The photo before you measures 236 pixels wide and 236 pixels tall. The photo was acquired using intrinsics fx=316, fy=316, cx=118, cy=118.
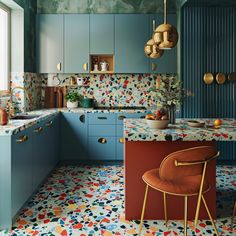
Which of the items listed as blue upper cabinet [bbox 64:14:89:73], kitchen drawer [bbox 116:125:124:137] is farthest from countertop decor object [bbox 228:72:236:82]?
blue upper cabinet [bbox 64:14:89:73]

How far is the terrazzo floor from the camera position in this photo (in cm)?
264

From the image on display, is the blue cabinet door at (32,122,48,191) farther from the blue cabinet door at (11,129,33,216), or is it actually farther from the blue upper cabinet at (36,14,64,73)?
the blue upper cabinet at (36,14,64,73)

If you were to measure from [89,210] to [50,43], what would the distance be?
2891 mm

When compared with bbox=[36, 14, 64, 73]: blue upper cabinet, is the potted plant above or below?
below

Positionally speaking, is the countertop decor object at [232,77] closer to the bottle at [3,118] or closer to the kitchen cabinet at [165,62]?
the kitchen cabinet at [165,62]

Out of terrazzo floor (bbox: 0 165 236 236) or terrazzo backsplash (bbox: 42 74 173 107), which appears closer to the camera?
terrazzo floor (bbox: 0 165 236 236)

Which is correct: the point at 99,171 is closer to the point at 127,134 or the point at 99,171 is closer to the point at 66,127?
the point at 66,127

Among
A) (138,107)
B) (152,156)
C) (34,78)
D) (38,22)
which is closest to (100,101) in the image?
(138,107)

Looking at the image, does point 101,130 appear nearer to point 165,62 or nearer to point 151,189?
point 165,62

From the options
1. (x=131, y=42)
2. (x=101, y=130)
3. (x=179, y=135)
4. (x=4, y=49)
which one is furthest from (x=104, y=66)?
(x=179, y=135)

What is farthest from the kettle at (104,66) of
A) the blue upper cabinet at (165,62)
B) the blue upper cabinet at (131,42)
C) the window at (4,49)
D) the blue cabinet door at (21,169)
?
the blue cabinet door at (21,169)

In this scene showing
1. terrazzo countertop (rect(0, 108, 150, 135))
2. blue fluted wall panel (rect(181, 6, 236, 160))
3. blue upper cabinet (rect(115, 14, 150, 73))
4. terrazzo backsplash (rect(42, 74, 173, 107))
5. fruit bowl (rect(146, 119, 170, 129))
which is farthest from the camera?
terrazzo backsplash (rect(42, 74, 173, 107))

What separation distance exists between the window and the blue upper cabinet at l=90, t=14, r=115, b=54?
1248 mm

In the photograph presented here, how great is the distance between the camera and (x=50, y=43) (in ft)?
16.2
